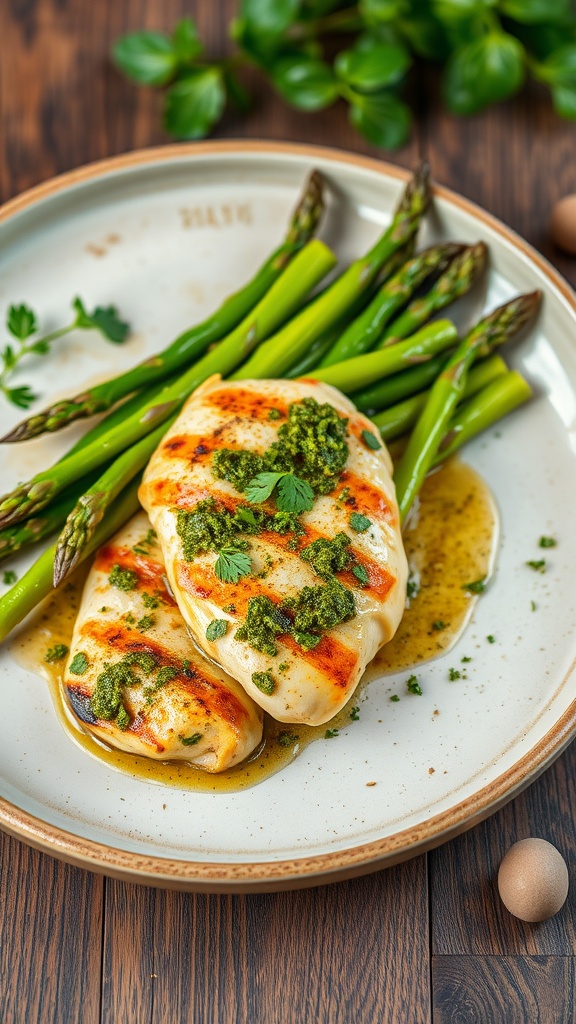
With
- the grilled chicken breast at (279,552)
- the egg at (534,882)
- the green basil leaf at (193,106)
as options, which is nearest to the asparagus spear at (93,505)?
the grilled chicken breast at (279,552)

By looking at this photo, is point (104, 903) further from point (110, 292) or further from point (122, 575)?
point (110, 292)

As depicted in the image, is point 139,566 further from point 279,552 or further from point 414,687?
point 414,687

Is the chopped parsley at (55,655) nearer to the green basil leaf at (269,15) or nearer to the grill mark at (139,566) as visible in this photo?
the grill mark at (139,566)

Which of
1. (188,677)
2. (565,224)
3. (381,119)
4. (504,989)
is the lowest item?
(504,989)

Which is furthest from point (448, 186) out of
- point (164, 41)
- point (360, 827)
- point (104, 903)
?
point (104, 903)

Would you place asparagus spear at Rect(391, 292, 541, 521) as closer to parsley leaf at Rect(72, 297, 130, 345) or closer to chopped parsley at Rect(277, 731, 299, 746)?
chopped parsley at Rect(277, 731, 299, 746)

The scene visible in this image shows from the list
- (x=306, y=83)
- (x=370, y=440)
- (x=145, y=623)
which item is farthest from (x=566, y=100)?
(x=145, y=623)
